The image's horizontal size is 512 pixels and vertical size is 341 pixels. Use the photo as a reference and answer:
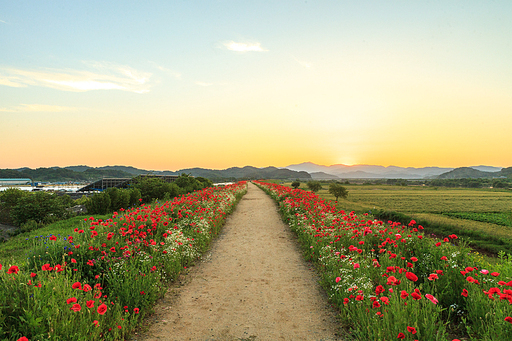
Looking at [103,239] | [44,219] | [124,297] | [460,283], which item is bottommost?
[44,219]

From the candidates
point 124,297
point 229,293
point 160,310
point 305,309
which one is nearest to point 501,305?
point 305,309

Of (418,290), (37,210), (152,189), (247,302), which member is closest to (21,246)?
(247,302)

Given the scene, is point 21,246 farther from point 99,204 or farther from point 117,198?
point 117,198

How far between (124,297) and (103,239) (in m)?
1.74

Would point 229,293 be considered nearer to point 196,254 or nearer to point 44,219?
point 196,254

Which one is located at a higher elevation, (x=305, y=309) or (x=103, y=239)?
(x=103, y=239)

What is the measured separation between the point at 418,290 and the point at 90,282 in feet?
17.8

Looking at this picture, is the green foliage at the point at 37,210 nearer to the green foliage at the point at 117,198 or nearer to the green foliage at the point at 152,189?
the green foliage at the point at 117,198

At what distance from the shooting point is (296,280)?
6.17 m

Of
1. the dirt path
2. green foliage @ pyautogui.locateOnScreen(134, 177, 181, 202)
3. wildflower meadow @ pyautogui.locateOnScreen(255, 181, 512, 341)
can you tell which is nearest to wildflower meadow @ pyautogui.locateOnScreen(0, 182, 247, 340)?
the dirt path

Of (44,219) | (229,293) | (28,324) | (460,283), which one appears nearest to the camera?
(28,324)

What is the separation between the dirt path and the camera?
398cm

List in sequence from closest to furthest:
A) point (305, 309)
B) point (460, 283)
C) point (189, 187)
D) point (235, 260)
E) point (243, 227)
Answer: point (460, 283) < point (305, 309) < point (235, 260) < point (243, 227) < point (189, 187)

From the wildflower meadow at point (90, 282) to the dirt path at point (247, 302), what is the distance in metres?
0.53
